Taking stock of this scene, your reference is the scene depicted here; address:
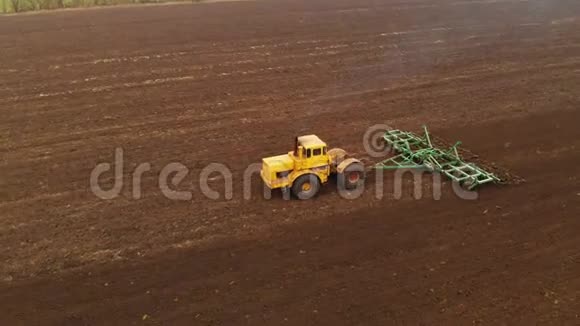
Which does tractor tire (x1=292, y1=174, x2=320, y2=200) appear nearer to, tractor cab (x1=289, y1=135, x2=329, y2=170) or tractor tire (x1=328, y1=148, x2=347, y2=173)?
tractor cab (x1=289, y1=135, x2=329, y2=170)

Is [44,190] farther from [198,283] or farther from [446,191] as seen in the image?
[446,191]

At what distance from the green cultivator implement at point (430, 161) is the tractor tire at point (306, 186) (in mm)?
2194

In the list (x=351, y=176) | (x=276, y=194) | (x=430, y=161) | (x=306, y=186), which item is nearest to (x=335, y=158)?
(x=351, y=176)

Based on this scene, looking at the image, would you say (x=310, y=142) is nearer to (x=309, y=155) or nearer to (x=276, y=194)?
(x=309, y=155)

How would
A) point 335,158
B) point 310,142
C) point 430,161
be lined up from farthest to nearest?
point 430,161 → point 335,158 → point 310,142

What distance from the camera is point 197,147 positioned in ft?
53.0

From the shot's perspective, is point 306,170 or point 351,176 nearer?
point 306,170

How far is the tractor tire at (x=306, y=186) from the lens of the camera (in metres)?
13.0

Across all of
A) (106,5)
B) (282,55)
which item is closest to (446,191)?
(282,55)

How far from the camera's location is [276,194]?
44.2ft

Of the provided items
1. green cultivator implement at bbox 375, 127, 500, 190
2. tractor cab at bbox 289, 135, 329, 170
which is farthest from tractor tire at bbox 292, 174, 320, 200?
green cultivator implement at bbox 375, 127, 500, 190

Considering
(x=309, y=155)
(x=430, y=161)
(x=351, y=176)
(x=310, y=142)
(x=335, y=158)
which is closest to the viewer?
(x=309, y=155)

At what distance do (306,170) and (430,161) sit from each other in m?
3.88

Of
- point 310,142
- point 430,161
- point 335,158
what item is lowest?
point 430,161
